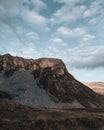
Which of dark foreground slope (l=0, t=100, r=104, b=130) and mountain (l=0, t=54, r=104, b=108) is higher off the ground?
mountain (l=0, t=54, r=104, b=108)

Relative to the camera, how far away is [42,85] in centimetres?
13938

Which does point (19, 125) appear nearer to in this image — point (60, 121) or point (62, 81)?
point (60, 121)

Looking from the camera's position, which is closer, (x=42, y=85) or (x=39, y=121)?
(x=39, y=121)

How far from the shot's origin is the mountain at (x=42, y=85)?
127688mm

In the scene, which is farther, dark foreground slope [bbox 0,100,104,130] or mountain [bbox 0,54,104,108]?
mountain [bbox 0,54,104,108]

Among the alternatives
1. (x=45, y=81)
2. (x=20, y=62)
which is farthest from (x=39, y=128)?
(x=20, y=62)

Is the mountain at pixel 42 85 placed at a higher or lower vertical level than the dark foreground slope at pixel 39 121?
higher

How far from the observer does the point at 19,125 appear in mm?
32438

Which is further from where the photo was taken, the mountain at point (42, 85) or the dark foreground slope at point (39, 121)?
the mountain at point (42, 85)

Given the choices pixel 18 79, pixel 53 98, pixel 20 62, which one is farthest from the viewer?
pixel 20 62

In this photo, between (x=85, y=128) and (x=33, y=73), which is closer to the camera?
(x=85, y=128)

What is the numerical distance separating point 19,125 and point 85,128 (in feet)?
23.1

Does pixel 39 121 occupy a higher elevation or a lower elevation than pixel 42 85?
lower

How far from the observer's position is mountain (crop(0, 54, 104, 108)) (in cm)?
12769
